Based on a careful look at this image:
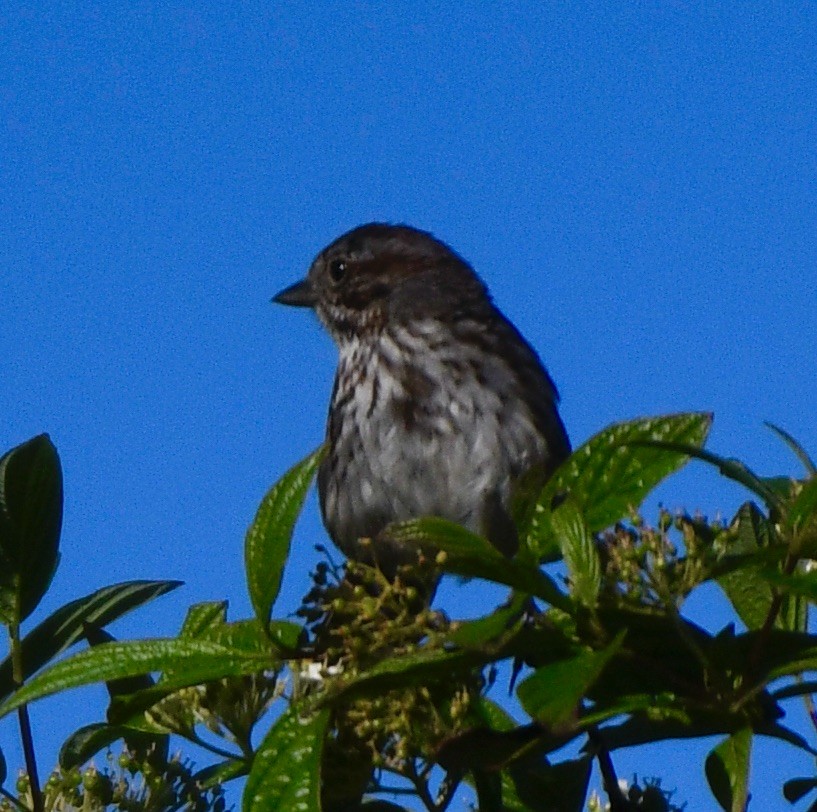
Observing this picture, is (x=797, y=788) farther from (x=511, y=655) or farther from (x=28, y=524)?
(x=28, y=524)

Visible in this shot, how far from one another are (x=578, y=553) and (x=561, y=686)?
0.20 metres

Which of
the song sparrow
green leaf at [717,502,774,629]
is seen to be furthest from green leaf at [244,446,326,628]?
the song sparrow

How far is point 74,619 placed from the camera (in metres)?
2.49

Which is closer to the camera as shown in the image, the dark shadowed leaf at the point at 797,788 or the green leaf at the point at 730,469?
the green leaf at the point at 730,469

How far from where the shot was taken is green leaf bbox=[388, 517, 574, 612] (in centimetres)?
182

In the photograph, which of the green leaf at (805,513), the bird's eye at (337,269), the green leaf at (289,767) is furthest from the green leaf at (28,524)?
the bird's eye at (337,269)

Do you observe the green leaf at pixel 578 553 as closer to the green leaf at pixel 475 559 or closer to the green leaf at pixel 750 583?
the green leaf at pixel 475 559

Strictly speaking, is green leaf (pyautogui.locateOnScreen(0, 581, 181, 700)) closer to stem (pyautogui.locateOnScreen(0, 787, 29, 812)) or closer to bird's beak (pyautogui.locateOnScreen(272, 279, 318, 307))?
stem (pyautogui.locateOnScreen(0, 787, 29, 812))

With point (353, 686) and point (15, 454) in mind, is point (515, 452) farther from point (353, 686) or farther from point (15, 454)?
point (353, 686)

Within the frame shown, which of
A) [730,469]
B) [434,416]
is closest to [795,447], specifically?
[730,469]

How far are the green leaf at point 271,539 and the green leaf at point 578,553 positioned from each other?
1.30 ft

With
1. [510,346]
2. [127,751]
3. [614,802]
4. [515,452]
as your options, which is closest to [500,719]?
[614,802]

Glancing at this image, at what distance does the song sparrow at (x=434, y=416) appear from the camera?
18.3ft

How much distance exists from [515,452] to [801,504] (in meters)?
3.79
